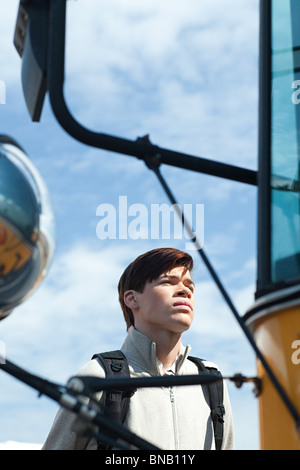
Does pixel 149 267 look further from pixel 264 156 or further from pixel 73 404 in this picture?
pixel 73 404

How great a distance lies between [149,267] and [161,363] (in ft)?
1.21

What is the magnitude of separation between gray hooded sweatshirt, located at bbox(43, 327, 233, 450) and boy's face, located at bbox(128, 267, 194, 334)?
8 cm

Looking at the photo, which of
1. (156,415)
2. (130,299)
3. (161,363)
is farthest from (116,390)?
(130,299)

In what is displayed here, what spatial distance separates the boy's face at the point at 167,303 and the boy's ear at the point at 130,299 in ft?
0.08

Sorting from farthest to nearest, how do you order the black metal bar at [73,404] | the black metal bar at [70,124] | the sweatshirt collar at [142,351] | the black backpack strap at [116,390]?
the sweatshirt collar at [142,351], the black backpack strap at [116,390], the black metal bar at [70,124], the black metal bar at [73,404]

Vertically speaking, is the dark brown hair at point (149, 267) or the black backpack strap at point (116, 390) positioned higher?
the dark brown hair at point (149, 267)

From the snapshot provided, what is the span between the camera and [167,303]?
113 inches

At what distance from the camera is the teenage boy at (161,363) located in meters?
2.76

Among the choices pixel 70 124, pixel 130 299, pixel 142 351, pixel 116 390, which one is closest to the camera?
pixel 70 124

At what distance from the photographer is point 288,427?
178cm

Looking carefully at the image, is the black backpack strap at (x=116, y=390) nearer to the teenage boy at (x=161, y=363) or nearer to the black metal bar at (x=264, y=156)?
the teenage boy at (x=161, y=363)

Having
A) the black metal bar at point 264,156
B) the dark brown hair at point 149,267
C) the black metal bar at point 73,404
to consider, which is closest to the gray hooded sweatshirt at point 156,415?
the dark brown hair at point 149,267

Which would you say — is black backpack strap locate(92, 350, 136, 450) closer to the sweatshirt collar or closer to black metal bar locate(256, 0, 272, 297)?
the sweatshirt collar

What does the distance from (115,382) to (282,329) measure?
400mm
